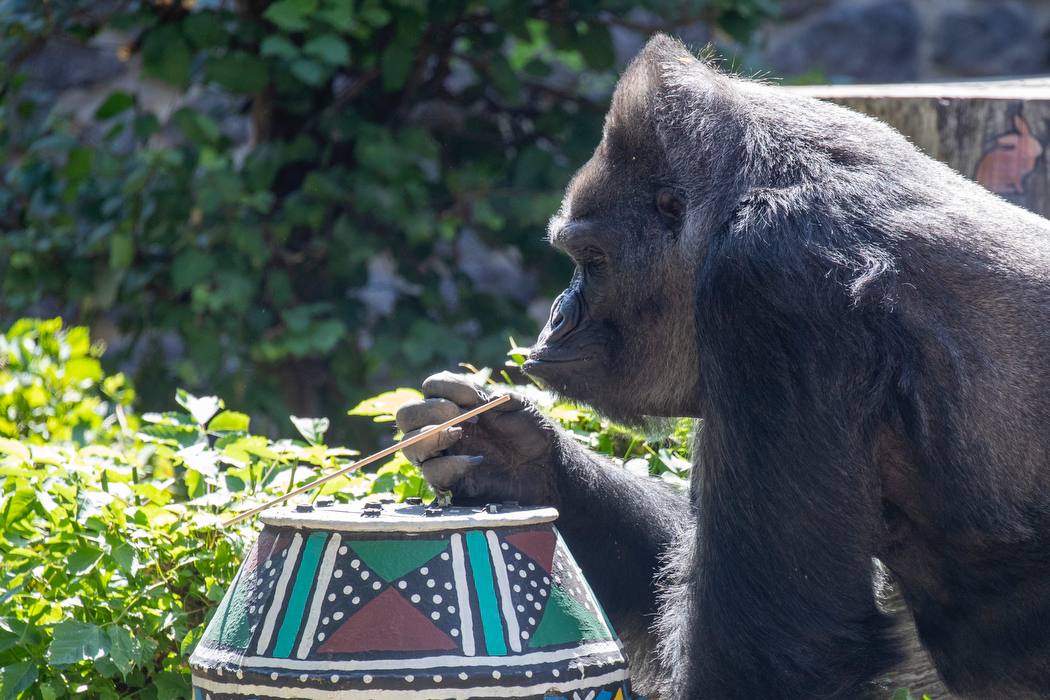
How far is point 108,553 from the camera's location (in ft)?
6.26

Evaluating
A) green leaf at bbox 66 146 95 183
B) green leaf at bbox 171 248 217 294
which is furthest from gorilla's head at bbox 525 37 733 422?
green leaf at bbox 66 146 95 183

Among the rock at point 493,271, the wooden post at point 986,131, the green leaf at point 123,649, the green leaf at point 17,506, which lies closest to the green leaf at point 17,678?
the green leaf at point 123,649

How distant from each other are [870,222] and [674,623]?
0.65 meters

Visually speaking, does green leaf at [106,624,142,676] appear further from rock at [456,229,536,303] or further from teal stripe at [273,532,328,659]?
rock at [456,229,536,303]

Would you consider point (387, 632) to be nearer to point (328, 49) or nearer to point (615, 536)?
point (615, 536)

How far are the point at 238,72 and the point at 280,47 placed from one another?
12.7 inches

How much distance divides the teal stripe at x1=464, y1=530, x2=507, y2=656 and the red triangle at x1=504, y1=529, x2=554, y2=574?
0.05m

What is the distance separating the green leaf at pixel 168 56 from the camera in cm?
403

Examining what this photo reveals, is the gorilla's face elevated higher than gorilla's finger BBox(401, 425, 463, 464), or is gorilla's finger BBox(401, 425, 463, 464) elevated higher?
the gorilla's face

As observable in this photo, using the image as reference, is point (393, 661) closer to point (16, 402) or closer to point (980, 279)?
point (980, 279)

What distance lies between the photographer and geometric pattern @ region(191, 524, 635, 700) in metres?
1.42

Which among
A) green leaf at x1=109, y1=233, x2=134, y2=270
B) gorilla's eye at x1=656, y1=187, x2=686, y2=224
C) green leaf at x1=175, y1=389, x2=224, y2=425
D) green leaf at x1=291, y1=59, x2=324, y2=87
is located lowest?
green leaf at x1=109, y1=233, x2=134, y2=270

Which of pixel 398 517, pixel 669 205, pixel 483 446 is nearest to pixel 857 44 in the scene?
pixel 669 205

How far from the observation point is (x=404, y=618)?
144 centimetres
